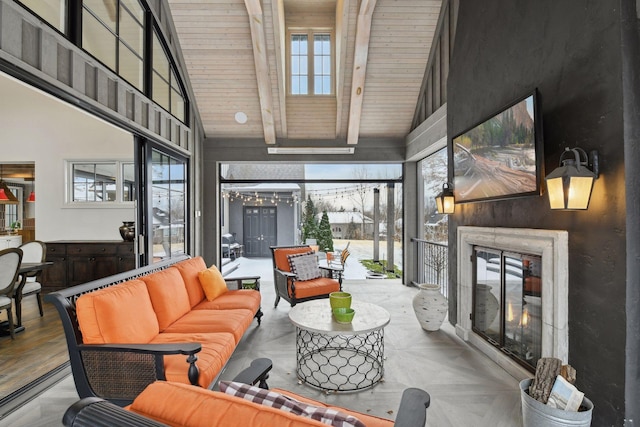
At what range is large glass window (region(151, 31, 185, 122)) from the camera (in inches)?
172

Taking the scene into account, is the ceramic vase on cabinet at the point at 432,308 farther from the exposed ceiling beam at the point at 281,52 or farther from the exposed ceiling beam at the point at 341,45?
the exposed ceiling beam at the point at 281,52

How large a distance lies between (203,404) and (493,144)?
2.95 meters

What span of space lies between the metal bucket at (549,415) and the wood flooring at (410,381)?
13.2 inches

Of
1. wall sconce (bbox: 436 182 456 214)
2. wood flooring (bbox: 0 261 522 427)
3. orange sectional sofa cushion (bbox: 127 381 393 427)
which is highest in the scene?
Answer: wall sconce (bbox: 436 182 456 214)

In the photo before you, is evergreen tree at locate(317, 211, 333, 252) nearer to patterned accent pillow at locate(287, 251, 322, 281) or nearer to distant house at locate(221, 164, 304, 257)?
distant house at locate(221, 164, 304, 257)

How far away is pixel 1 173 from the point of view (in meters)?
6.96

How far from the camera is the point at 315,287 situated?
4.48 metres

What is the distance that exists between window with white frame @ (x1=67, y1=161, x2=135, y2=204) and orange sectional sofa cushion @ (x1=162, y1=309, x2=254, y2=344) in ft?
12.8

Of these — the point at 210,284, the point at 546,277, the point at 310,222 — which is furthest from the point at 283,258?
the point at 546,277

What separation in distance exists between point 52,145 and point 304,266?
5.07 metres

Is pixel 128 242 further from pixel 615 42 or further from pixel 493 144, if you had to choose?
pixel 615 42

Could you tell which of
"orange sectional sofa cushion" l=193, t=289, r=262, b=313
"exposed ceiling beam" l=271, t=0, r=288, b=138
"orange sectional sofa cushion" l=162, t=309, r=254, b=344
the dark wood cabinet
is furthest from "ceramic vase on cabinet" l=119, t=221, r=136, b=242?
"exposed ceiling beam" l=271, t=0, r=288, b=138

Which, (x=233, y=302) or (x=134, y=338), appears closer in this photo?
(x=134, y=338)

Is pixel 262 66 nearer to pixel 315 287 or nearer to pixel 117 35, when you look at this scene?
pixel 117 35
